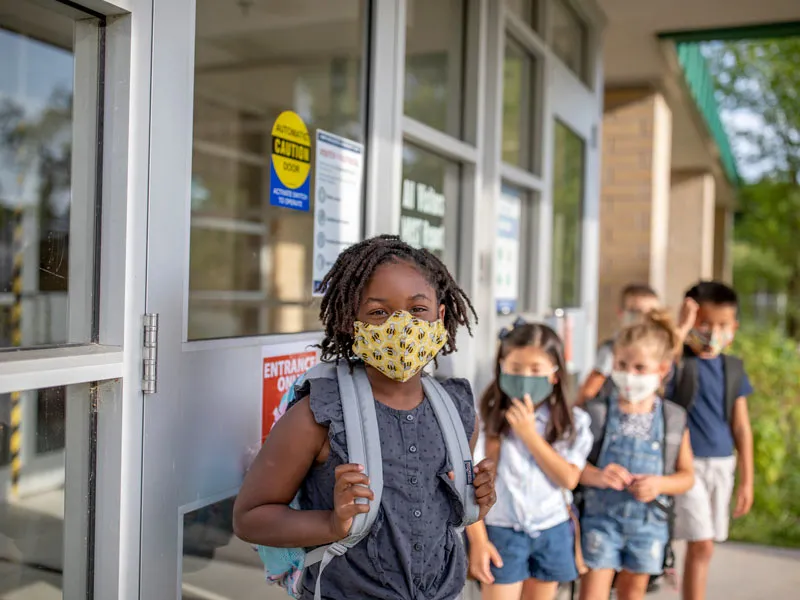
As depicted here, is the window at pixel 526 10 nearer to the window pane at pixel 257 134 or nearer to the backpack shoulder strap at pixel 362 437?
the window pane at pixel 257 134

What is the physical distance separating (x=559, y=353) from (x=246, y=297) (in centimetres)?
404

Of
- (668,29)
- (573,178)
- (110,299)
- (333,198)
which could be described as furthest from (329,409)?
(668,29)

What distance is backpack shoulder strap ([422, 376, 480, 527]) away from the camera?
1.76m

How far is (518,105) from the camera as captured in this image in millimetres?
4551

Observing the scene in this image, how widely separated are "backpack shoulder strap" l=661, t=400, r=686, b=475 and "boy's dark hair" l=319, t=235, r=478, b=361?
1621 millimetres

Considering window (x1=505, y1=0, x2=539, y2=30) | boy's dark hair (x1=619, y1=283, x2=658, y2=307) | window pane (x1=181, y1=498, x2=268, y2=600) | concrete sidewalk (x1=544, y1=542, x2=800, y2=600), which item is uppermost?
window (x1=505, y1=0, x2=539, y2=30)

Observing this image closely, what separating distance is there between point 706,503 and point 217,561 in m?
2.42

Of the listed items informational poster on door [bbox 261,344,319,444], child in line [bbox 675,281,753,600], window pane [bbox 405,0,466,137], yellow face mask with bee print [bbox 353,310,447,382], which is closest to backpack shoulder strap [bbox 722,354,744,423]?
child in line [bbox 675,281,753,600]

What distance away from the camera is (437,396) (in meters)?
1.85

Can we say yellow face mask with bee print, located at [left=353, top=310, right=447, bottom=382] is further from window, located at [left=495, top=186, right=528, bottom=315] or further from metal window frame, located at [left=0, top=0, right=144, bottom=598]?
window, located at [left=495, top=186, right=528, bottom=315]

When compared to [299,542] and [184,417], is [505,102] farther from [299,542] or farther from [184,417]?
[299,542]

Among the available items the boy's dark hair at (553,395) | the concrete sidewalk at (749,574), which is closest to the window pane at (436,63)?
the boy's dark hair at (553,395)

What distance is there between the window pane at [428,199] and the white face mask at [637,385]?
90 cm

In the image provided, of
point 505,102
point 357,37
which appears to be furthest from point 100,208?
point 505,102
